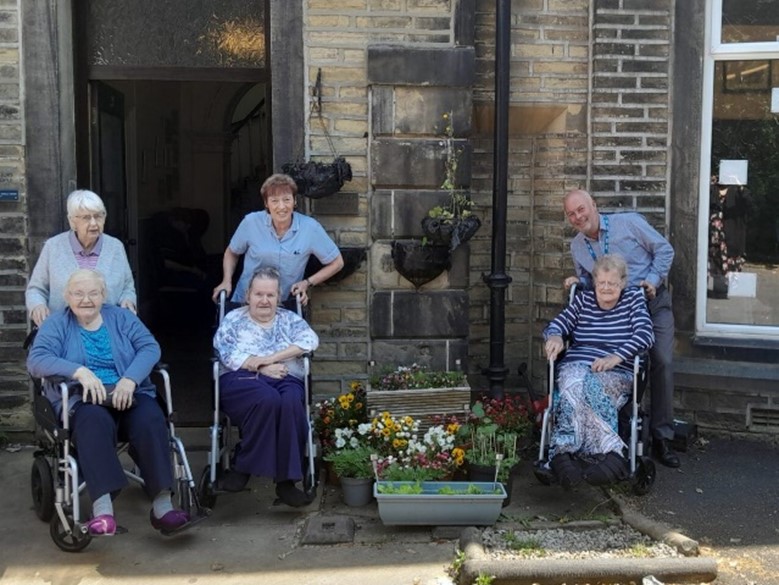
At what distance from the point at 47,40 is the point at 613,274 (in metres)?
3.55

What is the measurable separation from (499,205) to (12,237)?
295 cm

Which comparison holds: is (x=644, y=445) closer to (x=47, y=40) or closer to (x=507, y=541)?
(x=507, y=541)

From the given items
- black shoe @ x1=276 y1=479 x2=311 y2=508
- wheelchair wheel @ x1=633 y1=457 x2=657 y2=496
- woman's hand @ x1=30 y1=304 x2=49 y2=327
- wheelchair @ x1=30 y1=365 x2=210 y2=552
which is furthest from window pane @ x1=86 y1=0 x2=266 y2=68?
wheelchair wheel @ x1=633 y1=457 x2=657 y2=496

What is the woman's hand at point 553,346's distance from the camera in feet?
16.1

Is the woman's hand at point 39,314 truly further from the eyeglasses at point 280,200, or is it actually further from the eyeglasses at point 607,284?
the eyeglasses at point 607,284

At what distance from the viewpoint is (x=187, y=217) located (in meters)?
10.5

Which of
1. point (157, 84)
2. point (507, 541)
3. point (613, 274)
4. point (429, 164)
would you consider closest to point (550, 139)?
point (429, 164)

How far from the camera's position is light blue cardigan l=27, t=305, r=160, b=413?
430 centimetres

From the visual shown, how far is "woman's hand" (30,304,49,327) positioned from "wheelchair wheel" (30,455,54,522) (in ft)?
2.24

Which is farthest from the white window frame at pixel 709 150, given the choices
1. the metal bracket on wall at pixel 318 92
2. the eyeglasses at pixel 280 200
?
the eyeglasses at pixel 280 200

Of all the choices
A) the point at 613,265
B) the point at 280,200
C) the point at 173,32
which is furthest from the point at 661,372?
the point at 173,32

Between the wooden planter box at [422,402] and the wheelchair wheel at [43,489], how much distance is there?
5.50 ft

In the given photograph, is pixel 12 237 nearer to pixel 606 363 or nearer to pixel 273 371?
pixel 273 371

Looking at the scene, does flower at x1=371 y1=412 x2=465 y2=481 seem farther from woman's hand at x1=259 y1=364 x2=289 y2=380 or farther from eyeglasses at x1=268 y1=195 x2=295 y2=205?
eyeglasses at x1=268 y1=195 x2=295 y2=205
